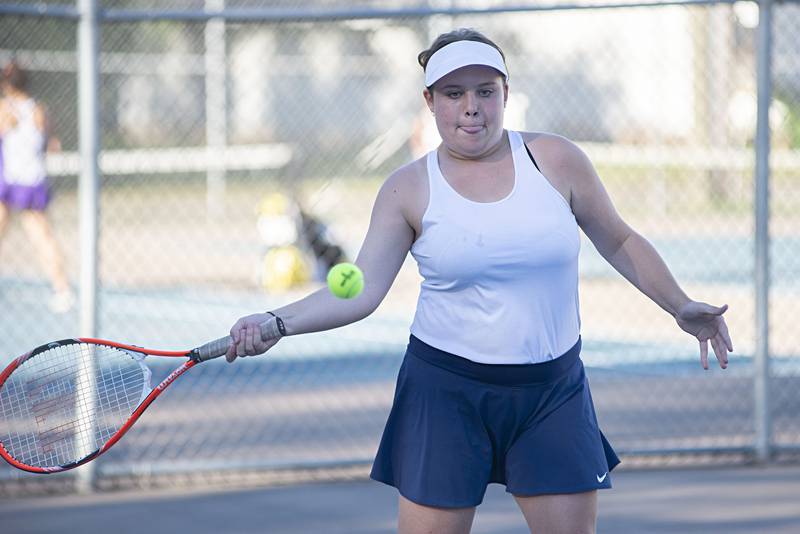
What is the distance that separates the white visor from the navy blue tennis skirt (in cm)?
71

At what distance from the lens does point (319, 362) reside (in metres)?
8.49

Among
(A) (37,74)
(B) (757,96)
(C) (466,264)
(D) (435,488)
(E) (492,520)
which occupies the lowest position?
(E) (492,520)

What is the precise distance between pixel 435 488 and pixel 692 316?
0.80 meters

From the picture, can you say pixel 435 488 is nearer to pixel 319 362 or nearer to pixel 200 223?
pixel 319 362

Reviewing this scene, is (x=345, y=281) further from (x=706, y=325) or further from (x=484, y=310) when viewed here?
(x=706, y=325)

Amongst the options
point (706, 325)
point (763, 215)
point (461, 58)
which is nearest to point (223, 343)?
point (461, 58)

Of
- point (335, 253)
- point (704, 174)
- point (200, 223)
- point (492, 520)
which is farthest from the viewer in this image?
point (200, 223)

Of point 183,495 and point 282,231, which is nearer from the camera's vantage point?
point 183,495

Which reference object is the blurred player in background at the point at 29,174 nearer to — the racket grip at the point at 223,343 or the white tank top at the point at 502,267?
the racket grip at the point at 223,343

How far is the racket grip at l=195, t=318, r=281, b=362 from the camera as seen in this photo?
3.16 meters

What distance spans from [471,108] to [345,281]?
584mm

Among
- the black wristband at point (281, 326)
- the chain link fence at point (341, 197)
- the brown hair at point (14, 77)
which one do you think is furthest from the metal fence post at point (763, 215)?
the brown hair at point (14, 77)

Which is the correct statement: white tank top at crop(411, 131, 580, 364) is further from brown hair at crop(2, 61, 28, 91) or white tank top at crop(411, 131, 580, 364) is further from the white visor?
brown hair at crop(2, 61, 28, 91)

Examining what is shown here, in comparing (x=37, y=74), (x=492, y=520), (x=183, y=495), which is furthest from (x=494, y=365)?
(x=37, y=74)
